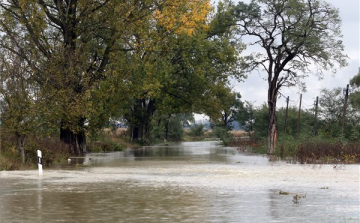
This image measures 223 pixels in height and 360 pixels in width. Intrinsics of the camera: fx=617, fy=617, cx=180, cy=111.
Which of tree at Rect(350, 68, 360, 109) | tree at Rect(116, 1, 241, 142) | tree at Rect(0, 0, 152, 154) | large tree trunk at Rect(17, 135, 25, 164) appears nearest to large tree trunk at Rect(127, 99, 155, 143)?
tree at Rect(116, 1, 241, 142)

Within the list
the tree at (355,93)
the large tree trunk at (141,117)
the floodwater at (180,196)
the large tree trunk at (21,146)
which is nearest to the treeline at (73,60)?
the large tree trunk at (21,146)

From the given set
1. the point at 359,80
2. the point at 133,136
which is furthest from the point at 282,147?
the point at 359,80

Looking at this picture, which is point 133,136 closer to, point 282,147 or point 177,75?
point 177,75

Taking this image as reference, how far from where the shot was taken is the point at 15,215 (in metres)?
13.5

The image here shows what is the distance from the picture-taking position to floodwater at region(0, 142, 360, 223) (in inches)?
527

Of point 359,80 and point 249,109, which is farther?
point 249,109

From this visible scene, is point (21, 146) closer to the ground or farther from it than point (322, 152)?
farther from it

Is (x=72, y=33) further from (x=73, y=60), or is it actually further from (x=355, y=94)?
(x=355, y=94)

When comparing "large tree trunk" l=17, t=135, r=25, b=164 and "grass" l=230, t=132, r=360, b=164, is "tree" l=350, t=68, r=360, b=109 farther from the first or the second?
"large tree trunk" l=17, t=135, r=25, b=164

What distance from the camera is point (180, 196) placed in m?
17.0

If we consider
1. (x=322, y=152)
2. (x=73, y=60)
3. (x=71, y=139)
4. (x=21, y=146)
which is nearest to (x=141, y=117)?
(x=71, y=139)

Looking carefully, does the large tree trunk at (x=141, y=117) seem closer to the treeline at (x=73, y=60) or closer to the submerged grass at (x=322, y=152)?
the treeline at (x=73, y=60)

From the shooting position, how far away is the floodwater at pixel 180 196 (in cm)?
1338

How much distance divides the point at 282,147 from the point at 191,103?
89.3 feet
